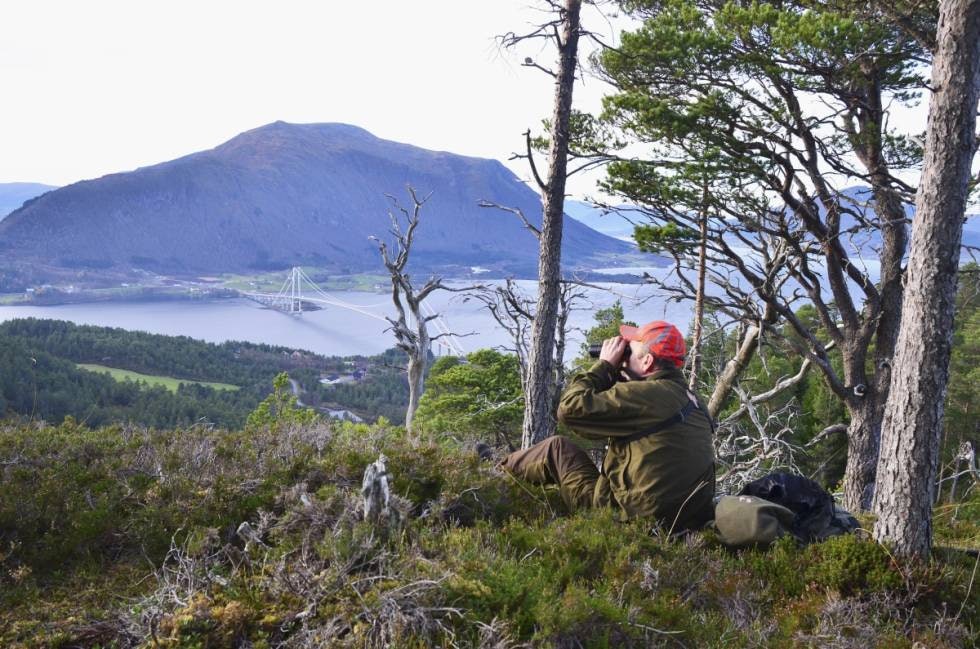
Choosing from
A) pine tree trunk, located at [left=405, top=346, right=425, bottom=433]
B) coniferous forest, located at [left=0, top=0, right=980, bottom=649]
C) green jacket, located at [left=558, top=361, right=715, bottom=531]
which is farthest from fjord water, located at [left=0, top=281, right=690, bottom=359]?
green jacket, located at [left=558, top=361, right=715, bottom=531]

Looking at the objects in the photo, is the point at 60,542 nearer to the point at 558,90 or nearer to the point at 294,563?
the point at 294,563

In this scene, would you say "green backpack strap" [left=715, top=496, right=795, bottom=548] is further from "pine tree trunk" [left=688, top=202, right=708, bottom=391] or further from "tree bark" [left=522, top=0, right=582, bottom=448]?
"pine tree trunk" [left=688, top=202, right=708, bottom=391]

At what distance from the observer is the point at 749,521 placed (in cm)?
390

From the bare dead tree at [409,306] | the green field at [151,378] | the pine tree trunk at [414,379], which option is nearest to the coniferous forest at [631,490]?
the bare dead tree at [409,306]

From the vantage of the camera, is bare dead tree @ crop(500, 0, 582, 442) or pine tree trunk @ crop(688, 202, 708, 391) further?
pine tree trunk @ crop(688, 202, 708, 391)

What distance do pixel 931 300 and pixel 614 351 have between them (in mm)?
1890

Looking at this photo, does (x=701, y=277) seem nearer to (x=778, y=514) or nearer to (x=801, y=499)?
(x=801, y=499)

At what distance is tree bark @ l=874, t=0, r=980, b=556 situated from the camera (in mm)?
3854

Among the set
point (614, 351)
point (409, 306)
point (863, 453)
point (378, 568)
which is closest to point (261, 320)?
point (409, 306)

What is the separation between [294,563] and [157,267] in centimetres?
20703

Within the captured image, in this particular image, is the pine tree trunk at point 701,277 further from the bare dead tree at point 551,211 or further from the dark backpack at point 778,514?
the dark backpack at point 778,514

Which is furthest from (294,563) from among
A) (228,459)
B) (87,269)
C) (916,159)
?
(87,269)

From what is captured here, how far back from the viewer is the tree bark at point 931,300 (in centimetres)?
385

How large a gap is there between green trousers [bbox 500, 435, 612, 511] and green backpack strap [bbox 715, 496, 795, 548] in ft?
2.30
